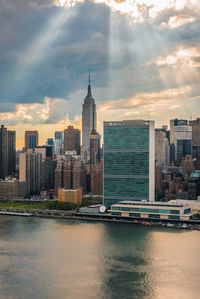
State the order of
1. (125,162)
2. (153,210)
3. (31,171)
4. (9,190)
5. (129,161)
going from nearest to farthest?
(153,210)
(129,161)
(125,162)
(9,190)
(31,171)

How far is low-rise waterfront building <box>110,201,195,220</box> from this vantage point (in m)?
27.1

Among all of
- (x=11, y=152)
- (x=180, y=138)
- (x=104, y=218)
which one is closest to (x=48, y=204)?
(x=104, y=218)

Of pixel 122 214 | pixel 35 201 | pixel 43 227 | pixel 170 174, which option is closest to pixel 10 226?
pixel 43 227

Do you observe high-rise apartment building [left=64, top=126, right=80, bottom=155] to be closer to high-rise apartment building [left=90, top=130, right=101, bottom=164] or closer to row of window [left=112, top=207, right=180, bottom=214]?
high-rise apartment building [left=90, top=130, right=101, bottom=164]

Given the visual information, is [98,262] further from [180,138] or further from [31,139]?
[31,139]

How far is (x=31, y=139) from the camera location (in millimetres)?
79125

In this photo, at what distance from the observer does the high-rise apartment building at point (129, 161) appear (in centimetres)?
3133

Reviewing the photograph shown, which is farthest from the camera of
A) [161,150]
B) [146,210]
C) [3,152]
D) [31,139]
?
[31,139]

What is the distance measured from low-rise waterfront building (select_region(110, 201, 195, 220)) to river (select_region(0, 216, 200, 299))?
2504 mm

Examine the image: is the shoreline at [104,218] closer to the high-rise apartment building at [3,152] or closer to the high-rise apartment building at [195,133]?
the high-rise apartment building at [3,152]

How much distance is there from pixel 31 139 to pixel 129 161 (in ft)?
161

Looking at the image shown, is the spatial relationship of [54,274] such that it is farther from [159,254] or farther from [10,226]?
[10,226]

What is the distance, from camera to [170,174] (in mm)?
48875

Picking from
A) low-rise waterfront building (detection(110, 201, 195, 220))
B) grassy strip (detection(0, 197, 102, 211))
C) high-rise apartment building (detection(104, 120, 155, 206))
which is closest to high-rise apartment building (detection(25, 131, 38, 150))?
grassy strip (detection(0, 197, 102, 211))
